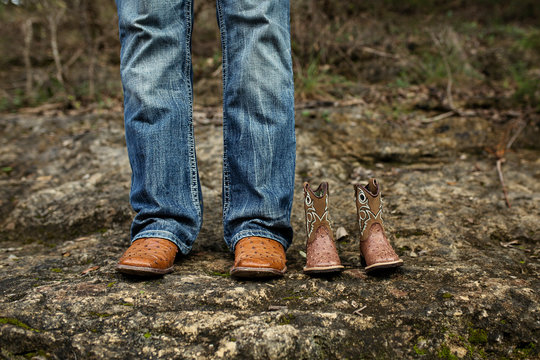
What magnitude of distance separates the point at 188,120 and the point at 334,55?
126 inches

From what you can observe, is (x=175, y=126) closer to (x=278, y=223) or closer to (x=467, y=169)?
(x=278, y=223)

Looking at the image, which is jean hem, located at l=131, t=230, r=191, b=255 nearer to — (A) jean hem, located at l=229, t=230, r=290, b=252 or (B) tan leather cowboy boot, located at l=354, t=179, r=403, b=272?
(A) jean hem, located at l=229, t=230, r=290, b=252

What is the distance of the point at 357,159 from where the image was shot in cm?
286

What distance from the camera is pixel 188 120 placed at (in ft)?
5.07

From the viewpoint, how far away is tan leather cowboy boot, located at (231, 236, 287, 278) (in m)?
1.29

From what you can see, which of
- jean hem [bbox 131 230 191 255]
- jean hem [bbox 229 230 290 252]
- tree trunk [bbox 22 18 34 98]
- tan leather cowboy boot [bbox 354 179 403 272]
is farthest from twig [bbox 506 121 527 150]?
tree trunk [bbox 22 18 34 98]

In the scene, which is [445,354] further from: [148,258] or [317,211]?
[148,258]

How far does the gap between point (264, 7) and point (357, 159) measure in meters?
1.61

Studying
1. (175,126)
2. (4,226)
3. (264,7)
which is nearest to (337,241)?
(175,126)

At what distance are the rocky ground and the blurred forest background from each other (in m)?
0.84

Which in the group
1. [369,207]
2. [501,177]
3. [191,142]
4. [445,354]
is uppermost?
[191,142]

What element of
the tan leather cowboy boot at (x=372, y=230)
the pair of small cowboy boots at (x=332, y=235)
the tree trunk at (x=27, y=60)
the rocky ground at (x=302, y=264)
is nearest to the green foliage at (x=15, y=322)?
the rocky ground at (x=302, y=264)

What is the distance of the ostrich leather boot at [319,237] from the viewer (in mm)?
1356

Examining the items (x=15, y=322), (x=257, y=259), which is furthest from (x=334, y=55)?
(x=15, y=322)
